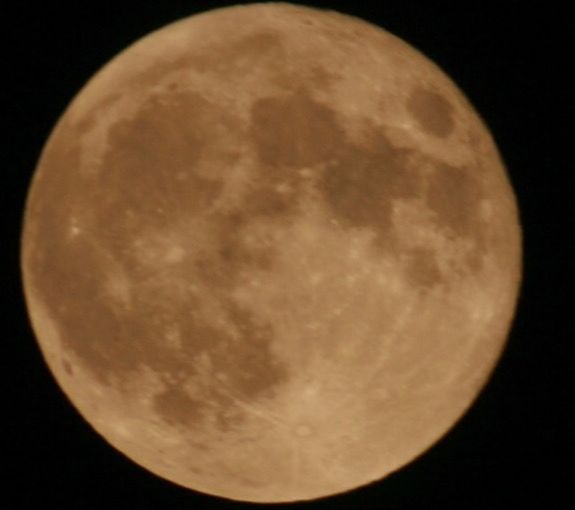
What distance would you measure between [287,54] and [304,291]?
122 centimetres

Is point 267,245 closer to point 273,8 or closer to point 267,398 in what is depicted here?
point 267,398

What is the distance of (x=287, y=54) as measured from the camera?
5.67 metres

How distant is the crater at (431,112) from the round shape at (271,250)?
0.04ft

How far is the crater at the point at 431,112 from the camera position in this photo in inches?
225

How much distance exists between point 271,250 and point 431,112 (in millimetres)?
1176

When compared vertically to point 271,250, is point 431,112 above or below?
above

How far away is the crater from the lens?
5.71 m

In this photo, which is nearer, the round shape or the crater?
the round shape

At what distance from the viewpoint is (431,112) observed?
578 cm

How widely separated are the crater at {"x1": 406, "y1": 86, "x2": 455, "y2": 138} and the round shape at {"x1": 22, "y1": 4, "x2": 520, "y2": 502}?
0.04ft

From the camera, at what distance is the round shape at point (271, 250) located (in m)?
5.33

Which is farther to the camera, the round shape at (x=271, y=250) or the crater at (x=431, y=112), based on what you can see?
the crater at (x=431, y=112)

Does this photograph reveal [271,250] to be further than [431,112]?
No

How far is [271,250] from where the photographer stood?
5.27 meters
